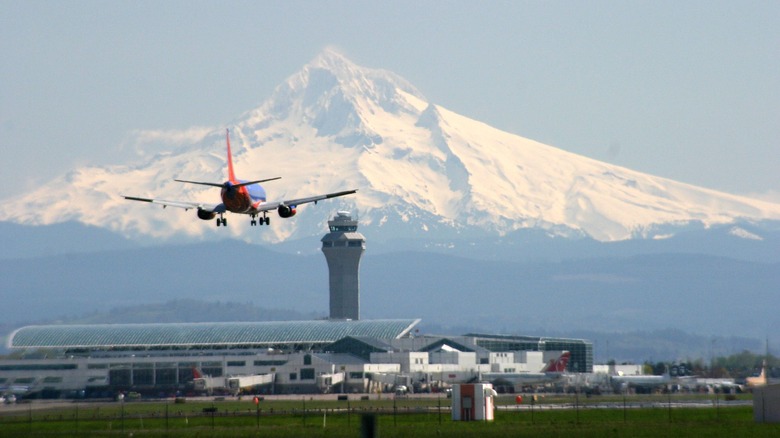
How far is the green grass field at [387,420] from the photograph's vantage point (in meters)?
107

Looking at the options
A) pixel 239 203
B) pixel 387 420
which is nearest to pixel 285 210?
pixel 239 203

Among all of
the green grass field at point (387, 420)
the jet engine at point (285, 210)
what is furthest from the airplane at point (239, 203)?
the green grass field at point (387, 420)

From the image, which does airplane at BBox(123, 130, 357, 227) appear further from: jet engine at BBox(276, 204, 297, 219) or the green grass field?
the green grass field

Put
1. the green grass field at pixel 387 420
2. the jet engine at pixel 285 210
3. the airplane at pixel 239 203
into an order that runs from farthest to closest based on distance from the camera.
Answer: the jet engine at pixel 285 210
the airplane at pixel 239 203
the green grass field at pixel 387 420

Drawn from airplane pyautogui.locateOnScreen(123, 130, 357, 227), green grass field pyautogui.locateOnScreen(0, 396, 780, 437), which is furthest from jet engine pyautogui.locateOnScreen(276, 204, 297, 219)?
green grass field pyautogui.locateOnScreen(0, 396, 780, 437)

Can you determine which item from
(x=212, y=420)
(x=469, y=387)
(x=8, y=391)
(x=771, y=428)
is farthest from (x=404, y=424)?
(x=8, y=391)

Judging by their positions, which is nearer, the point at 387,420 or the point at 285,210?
the point at 285,210

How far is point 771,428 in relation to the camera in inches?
4168

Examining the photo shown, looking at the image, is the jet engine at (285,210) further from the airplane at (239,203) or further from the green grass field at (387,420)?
the green grass field at (387,420)

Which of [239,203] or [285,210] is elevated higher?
[239,203]

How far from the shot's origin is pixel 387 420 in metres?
125

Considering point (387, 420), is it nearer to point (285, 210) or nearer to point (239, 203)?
point (285, 210)

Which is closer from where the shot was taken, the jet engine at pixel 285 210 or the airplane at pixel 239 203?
the airplane at pixel 239 203

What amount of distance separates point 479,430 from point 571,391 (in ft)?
281
